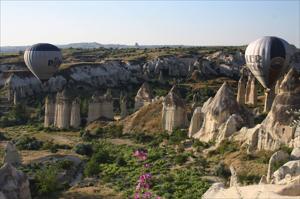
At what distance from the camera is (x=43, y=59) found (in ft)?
153

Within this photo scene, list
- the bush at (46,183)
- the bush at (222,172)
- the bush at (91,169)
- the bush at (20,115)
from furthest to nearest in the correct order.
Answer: the bush at (20,115) → the bush at (91,169) → the bush at (222,172) → the bush at (46,183)

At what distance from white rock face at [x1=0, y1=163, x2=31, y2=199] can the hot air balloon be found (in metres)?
27.5

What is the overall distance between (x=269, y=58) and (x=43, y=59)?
21.3 meters

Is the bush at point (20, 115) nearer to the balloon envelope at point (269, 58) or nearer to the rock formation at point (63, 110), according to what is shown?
the rock formation at point (63, 110)

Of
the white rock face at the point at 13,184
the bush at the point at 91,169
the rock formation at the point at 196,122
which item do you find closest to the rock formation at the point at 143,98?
the rock formation at the point at 196,122

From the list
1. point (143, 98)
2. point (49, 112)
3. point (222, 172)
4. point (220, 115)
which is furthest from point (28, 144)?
point (143, 98)

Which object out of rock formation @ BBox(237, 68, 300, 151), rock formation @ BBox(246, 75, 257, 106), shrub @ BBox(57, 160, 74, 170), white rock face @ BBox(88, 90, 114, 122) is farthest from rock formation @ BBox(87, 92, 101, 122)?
rock formation @ BBox(237, 68, 300, 151)

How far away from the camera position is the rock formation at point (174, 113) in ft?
119

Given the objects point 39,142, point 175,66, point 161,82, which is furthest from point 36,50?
point 175,66

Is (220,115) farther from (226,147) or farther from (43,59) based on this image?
(43,59)

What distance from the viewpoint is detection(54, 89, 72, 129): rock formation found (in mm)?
42153

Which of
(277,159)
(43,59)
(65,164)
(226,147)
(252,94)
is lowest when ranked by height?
(65,164)

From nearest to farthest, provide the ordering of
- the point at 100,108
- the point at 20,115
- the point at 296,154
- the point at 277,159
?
the point at 296,154
the point at 277,159
the point at 100,108
the point at 20,115

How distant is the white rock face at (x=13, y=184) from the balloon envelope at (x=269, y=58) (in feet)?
72.3
